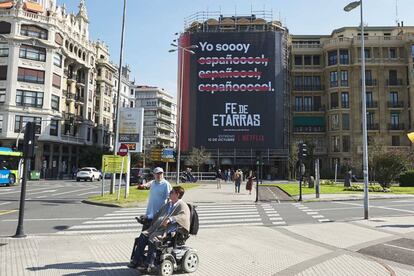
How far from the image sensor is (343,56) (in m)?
64.8

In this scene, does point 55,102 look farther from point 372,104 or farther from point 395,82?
point 395,82

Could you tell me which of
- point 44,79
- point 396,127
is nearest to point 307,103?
point 396,127

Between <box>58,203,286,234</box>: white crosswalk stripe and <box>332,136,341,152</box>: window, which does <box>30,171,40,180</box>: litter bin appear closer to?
<box>58,203,286,234</box>: white crosswalk stripe

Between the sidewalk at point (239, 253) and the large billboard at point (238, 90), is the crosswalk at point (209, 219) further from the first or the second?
the large billboard at point (238, 90)

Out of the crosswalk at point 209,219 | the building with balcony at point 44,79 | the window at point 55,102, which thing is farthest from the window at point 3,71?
the crosswalk at point 209,219

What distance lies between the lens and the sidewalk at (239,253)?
Answer: 24.4 ft

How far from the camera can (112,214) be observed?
16.3m

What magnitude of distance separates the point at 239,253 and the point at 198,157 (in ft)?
150

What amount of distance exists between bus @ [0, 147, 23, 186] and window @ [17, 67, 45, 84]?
67.8 ft

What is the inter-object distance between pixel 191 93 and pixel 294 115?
57.8 feet

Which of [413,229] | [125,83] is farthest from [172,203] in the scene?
[125,83]

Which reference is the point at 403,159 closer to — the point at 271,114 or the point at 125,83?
the point at 271,114

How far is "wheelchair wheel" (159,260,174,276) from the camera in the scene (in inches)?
270

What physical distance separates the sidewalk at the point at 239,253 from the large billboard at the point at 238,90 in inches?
1878
